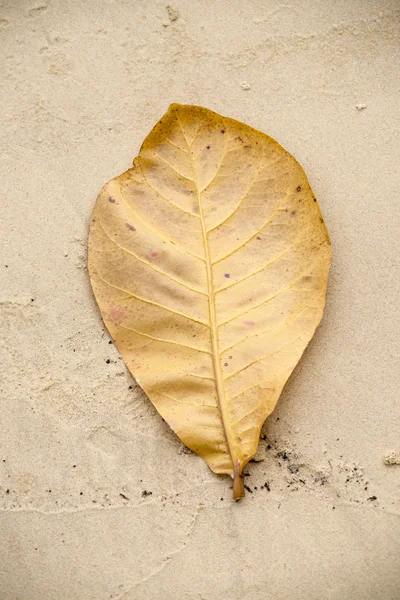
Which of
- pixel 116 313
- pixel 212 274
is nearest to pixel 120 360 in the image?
pixel 116 313

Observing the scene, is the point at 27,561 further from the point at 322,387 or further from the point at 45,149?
the point at 45,149

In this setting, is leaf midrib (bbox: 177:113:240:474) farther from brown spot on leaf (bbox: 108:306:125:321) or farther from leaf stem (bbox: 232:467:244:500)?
brown spot on leaf (bbox: 108:306:125:321)

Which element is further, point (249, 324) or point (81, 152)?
point (81, 152)

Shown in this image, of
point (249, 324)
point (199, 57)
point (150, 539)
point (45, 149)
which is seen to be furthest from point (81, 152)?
point (150, 539)

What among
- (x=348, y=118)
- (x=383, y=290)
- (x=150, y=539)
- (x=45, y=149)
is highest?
(x=45, y=149)

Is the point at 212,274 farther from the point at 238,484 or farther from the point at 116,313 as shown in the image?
the point at 238,484

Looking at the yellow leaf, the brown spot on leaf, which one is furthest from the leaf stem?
the brown spot on leaf

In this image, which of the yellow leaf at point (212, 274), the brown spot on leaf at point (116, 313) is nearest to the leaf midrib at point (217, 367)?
the yellow leaf at point (212, 274)
